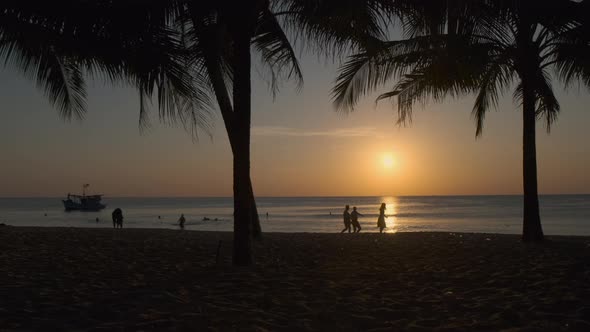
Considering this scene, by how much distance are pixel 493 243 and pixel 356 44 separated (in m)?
6.62

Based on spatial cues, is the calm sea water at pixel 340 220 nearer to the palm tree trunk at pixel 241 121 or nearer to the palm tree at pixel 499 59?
the palm tree at pixel 499 59

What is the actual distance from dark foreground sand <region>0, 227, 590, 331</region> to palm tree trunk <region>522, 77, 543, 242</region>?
4.16 feet

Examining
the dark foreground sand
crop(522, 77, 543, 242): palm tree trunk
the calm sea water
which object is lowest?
the calm sea water

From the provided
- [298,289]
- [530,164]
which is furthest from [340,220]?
[298,289]

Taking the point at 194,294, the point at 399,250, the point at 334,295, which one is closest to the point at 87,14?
the point at 194,294

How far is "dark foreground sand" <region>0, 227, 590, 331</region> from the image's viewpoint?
18.2ft

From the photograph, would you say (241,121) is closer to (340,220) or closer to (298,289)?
(298,289)

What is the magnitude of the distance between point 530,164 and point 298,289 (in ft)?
26.3

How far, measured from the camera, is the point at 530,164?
12820 mm

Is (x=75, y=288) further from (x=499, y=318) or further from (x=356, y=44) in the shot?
(x=356, y=44)

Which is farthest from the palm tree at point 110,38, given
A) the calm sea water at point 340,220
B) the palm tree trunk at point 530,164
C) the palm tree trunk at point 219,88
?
the calm sea water at point 340,220

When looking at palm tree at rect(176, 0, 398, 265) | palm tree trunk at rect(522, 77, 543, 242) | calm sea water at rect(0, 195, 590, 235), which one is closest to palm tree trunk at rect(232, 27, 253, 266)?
palm tree at rect(176, 0, 398, 265)

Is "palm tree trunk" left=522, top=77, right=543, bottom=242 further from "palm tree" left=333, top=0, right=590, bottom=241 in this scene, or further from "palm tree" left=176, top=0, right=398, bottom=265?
"palm tree" left=176, top=0, right=398, bottom=265

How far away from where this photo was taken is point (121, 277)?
8.12m
